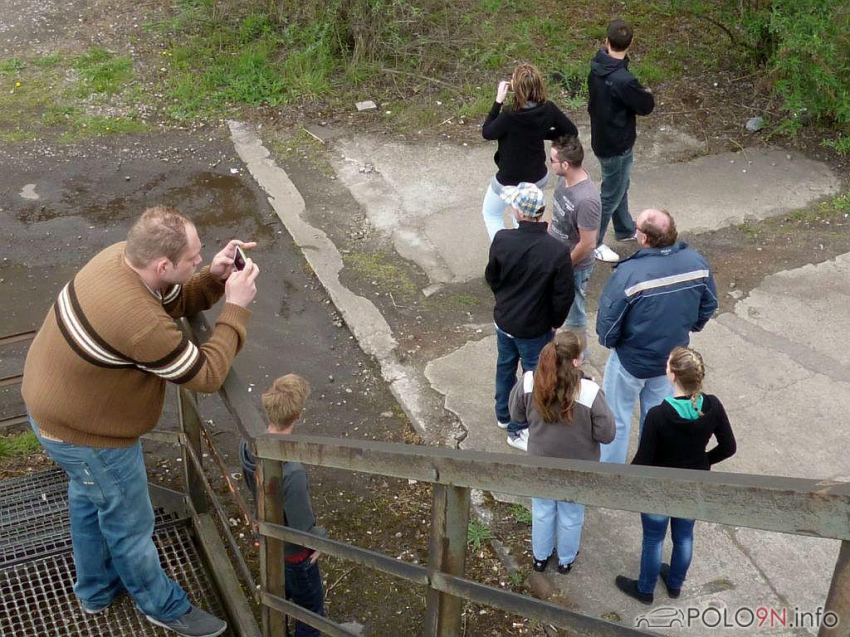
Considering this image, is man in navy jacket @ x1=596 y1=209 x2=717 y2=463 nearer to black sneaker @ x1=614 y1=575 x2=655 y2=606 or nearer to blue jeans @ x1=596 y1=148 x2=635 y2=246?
black sneaker @ x1=614 y1=575 x2=655 y2=606

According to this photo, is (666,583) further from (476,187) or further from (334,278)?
(476,187)

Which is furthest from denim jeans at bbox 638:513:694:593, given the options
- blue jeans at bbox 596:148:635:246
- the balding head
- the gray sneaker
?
blue jeans at bbox 596:148:635:246

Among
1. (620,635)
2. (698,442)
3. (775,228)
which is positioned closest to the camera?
(620,635)

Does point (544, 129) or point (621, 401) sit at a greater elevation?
point (544, 129)

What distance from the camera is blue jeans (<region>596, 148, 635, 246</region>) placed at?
23.1 feet

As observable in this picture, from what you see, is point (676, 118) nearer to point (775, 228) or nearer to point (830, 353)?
point (775, 228)

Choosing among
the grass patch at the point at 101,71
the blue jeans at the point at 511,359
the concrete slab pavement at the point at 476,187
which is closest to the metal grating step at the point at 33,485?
the blue jeans at the point at 511,359

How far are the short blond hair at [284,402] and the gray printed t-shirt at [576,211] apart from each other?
2.49 metres

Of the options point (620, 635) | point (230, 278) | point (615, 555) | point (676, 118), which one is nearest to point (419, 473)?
point (620, 635)

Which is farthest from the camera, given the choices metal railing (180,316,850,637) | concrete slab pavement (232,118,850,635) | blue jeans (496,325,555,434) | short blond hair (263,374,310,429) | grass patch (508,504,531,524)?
blue jeans (496,325,555,434)

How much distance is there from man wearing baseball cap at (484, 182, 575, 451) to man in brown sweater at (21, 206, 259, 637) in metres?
2.00

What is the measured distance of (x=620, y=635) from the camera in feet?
6.24

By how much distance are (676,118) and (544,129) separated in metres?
3.39

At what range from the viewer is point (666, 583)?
470 cm
